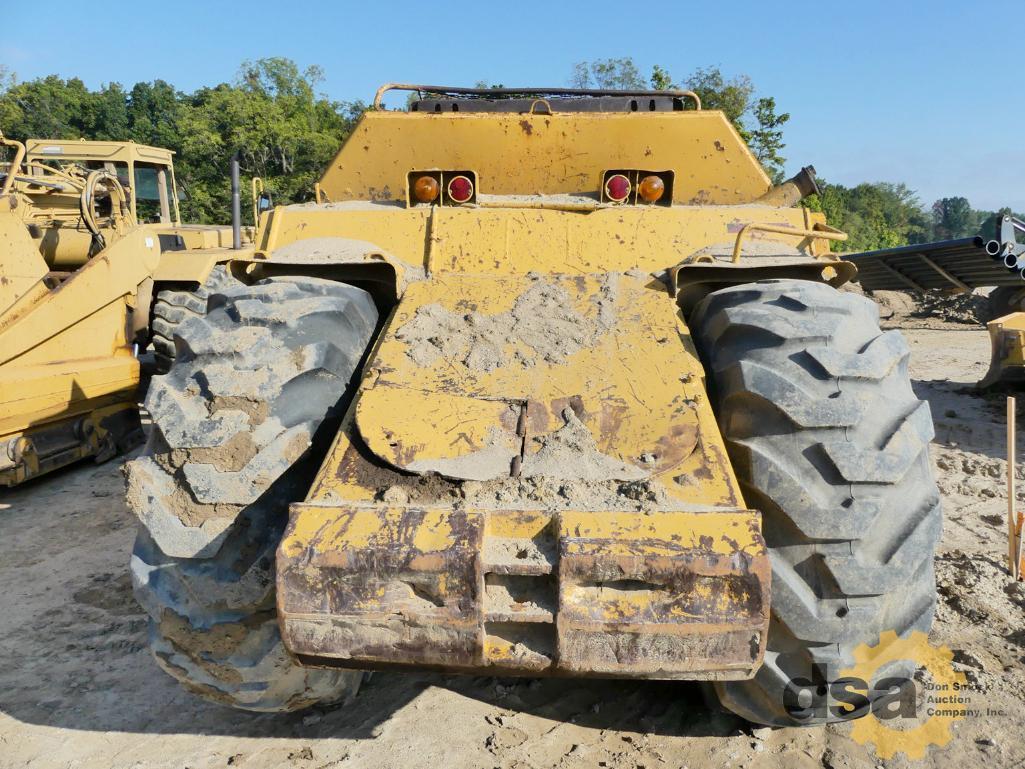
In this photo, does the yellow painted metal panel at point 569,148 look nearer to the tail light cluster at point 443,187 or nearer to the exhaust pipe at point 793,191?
the exhaust pipe at point 793,191

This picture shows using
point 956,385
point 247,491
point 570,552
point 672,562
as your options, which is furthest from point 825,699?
point 956,385

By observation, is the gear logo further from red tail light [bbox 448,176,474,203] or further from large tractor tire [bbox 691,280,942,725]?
red tail light [bbox 448,176,474,203]

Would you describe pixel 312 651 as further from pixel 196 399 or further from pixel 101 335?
pixel 101 335

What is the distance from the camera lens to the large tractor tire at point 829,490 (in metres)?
2.30

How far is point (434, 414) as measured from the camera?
253 centimetres

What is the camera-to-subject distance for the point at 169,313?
299 inches

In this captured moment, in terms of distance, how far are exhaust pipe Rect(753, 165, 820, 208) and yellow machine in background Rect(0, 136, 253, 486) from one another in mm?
5420

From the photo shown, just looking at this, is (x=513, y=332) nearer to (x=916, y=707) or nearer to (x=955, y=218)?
(x=916, y=707)

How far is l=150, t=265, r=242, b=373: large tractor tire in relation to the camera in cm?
755

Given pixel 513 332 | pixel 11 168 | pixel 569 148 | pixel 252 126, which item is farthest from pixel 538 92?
pixel 252 126

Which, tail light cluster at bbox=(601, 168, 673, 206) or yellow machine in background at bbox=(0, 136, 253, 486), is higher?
tail light cluster at bbox=(601, 168, 673, 206)

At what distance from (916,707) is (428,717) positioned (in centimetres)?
191

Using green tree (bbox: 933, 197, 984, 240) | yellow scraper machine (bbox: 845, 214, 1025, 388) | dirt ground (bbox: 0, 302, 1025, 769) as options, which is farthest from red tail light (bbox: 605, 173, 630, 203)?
green tree (bbox: 933, 197, 984, 240)

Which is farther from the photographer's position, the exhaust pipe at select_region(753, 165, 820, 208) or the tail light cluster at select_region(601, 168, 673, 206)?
the exhaust pipe at select_region(753, 165, 820, 208)
